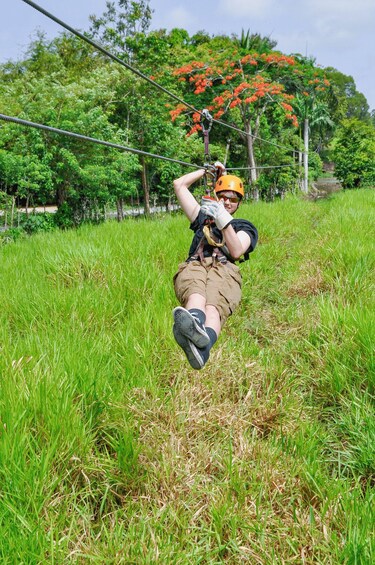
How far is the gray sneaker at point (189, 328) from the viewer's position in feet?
5.89

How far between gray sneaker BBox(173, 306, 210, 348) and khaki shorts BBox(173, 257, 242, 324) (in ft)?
1.56

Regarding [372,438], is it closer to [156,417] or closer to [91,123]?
[156,417]

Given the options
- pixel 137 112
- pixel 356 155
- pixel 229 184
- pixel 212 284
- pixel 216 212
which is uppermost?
pixel 137 112

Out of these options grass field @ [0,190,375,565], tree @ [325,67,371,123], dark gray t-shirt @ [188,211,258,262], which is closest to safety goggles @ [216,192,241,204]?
dark gray t-shirt @ [188,211,258,262]

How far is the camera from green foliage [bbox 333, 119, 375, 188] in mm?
20438

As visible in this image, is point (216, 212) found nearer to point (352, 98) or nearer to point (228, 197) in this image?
point (228, 197)

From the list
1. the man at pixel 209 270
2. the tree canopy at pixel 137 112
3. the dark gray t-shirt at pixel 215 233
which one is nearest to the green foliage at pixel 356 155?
the tree canopy at pixel 137 112

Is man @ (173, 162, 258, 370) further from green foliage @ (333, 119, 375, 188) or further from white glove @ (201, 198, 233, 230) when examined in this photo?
green foliage @ (333, 119, 375, 188)

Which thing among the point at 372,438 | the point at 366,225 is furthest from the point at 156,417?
the point at 366,225

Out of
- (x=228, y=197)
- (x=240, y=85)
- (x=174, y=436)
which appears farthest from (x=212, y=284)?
(x=240, y=85)

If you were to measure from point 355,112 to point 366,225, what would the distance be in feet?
194

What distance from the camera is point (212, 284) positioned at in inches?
93.9

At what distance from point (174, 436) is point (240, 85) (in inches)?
599

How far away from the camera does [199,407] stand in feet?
6.73
